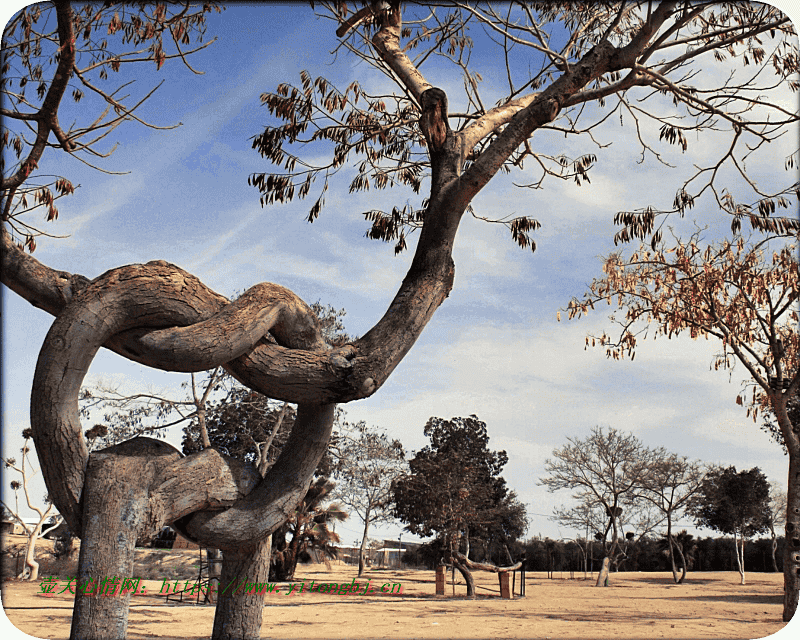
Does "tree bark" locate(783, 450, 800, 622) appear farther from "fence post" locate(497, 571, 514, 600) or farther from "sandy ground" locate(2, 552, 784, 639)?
"fence post" locate(497, 571, 514, 600)

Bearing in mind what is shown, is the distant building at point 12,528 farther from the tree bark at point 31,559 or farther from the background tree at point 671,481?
the background tree at point 671,481

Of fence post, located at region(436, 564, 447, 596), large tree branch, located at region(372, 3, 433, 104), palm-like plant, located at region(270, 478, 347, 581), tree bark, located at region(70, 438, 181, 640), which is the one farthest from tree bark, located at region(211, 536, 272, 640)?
palm-like plant, located at region(270, 478, 347, 581)

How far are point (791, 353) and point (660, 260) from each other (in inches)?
116

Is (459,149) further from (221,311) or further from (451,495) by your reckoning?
(451,495)

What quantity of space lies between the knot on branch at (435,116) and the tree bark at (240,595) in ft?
8.51

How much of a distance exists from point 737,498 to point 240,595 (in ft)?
107

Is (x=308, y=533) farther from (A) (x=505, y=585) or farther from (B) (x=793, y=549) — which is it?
(B) (x=793, y=549)

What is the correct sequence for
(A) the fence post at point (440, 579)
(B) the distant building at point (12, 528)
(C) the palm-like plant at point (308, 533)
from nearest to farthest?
(A) the fence post at point (440, 579), (B) the distant building at point (12, 528), (C) the palm-like plant at point (308, 533)

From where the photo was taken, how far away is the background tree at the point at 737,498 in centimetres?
3158

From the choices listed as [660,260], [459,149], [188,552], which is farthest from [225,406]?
[459,149]

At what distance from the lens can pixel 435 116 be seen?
183 inches

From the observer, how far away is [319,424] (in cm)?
390

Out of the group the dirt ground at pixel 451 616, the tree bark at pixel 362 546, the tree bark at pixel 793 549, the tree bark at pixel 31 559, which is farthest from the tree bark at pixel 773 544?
the tree bark at pixel 31 559

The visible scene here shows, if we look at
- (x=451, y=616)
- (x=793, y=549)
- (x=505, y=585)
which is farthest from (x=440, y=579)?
(x=793, y=549)
